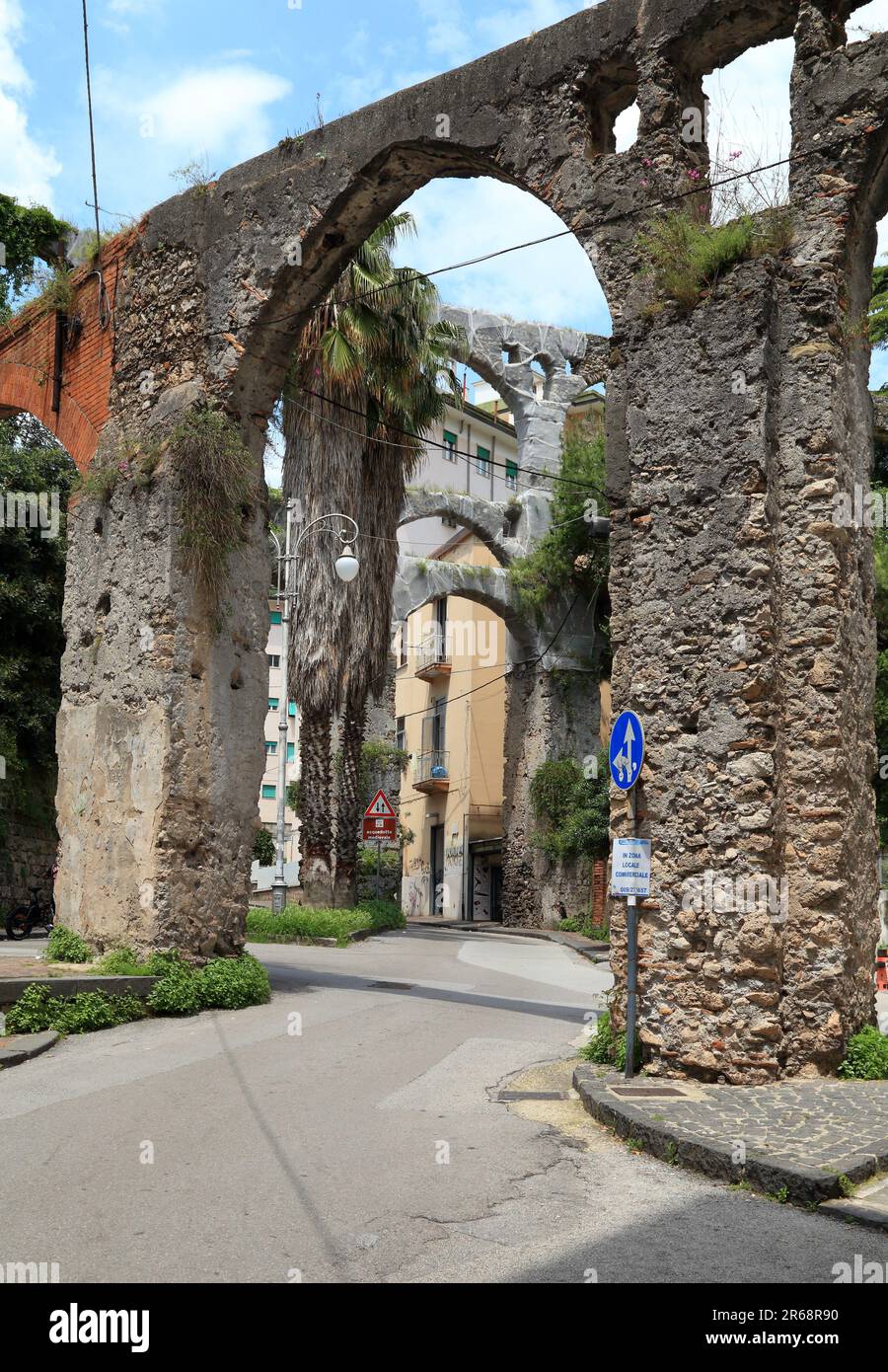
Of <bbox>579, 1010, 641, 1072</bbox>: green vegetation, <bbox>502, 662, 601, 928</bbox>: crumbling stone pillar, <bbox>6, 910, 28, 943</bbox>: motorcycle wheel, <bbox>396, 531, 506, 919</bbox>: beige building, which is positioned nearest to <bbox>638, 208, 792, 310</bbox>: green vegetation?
<bbox>579, 1010, 641, 1072</bbox>: green vegetation

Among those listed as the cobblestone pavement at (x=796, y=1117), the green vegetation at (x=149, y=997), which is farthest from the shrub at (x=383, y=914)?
the cobblestone pavement at (x=796, y=1117)

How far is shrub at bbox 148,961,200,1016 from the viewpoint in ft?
31.7

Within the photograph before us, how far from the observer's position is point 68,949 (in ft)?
34.3

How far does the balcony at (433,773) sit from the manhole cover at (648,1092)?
2901 centimetres

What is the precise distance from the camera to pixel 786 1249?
420 centimetres

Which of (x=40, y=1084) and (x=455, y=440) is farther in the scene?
(x=455, y=440)

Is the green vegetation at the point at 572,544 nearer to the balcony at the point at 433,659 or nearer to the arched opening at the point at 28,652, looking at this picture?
the balcony at the point at 433,659

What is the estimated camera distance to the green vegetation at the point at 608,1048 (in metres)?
7.39

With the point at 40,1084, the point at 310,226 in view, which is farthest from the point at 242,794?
the point at 310,226

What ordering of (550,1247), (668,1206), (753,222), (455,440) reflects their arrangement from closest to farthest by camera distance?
(550,1247) < (668,1206) < (753,222) < (455,440)

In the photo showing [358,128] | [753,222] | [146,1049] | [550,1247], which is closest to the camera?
[550,1247]

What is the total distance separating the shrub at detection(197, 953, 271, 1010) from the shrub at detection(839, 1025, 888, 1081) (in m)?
5.04

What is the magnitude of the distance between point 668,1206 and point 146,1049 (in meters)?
4.56

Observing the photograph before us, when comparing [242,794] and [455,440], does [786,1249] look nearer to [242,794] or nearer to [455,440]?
[242,794]
